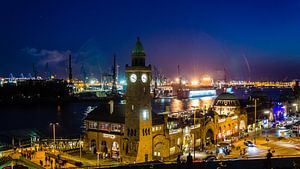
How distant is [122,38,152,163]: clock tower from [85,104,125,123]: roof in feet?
9.31

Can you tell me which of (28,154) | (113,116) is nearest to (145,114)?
(113,116)

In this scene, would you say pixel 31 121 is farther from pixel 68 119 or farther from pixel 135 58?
pixel 135 58

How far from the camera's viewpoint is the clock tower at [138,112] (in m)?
48.4

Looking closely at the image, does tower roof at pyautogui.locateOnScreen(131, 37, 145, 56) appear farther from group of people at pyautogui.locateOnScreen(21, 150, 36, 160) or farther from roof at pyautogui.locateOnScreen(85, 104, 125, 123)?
group of people at pyautogui.locateOnScreen(21, 150, 36, 160)

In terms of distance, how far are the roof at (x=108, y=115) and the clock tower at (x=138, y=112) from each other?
2837 millimetres

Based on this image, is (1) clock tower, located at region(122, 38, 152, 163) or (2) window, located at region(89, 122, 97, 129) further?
(2) window, located at region(89, 122, 97, 129)

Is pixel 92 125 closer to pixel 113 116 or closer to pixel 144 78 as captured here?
pixel 113 116

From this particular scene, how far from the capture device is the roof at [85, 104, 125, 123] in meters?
52.2

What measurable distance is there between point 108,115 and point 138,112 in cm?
694

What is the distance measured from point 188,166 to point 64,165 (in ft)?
66.6

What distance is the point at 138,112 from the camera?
4869 centimetres

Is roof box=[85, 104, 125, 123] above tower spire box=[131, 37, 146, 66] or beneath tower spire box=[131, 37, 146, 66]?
beneath

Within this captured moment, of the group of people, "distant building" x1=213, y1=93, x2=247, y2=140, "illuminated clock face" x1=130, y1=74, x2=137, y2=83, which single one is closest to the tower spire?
"illuminated clock face" x1=130, y1=74, x2=137, y2=83

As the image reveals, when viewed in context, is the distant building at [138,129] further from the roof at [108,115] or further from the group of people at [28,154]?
the group of people at [28,154]
